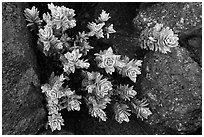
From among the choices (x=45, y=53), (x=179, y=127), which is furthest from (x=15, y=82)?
(x=179, y=127)

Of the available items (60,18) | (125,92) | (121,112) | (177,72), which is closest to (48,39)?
(60,18)

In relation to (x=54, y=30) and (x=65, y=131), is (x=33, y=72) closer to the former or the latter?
(x=54, y=30)

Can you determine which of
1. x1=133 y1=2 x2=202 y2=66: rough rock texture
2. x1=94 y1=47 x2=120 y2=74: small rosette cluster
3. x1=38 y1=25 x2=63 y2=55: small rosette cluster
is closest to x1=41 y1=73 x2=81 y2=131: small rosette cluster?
x1=38 y1=25 x2=63 y2=55: small rosette cluster

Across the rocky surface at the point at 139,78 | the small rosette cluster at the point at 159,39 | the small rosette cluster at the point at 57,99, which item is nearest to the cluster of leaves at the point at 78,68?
the small rosette cluster at the point at 57,99

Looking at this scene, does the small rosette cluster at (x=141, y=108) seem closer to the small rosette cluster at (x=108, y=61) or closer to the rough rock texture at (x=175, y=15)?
the small rosette cluster at (x=108, y=61)

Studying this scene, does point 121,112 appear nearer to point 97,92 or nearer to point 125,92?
point 125,92

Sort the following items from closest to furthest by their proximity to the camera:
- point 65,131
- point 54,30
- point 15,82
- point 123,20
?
point 15,82
point 54,30
point 65,131
point 123,20
